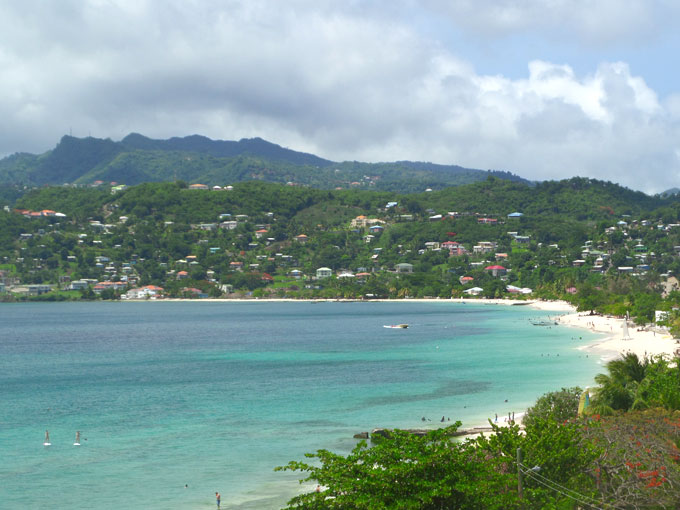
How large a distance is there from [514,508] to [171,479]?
1871 cm

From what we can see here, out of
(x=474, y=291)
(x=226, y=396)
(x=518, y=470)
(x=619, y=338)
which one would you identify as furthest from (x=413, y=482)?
(x=474, y=291)

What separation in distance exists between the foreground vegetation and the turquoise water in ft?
38.0

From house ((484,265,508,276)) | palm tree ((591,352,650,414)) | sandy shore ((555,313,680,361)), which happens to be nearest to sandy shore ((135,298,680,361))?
sandy shore ((555,313,680,361))

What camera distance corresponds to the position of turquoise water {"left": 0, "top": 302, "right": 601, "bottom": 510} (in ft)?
106

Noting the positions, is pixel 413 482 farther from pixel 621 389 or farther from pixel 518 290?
pixel 518 290

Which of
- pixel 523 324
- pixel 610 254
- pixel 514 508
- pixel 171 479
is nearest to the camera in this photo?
pixel 514 508

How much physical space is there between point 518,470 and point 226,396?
123ft

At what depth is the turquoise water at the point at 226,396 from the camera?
3234 centimetres

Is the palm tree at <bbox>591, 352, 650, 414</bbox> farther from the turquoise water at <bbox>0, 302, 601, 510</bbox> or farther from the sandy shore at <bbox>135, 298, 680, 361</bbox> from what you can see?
the turquoise water at <bbox>0, 302, 601, 510</bbox>

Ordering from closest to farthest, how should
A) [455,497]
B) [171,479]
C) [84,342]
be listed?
1. [455,497]
2. [171,479]
3. [84,342]

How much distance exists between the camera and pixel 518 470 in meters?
19.3

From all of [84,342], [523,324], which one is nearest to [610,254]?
[523,324]

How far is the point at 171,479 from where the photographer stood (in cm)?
3228

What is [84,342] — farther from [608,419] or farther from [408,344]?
[608,419]
